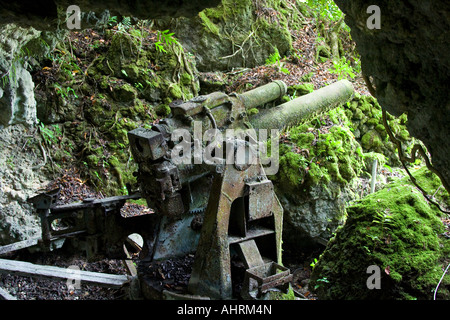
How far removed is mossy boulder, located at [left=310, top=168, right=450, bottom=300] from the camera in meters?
2.77

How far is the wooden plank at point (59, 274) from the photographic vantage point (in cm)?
406

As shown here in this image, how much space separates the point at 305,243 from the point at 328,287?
2.95m

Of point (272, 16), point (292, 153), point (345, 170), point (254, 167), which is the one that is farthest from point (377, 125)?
point (254, 167)

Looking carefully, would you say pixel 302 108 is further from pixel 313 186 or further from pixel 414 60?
pixel 414 60

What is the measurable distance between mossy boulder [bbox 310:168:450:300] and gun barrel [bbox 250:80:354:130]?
1995 millimetres

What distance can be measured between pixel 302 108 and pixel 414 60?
3777mm

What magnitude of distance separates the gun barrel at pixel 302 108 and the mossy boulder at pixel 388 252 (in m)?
1.99

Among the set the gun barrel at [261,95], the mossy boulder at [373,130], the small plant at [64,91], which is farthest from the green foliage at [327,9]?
the small plant at [64,91]

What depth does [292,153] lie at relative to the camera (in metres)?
5.94

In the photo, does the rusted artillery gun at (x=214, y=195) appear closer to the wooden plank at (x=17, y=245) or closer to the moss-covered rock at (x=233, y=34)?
the wooden plank at (x=17, y=245)

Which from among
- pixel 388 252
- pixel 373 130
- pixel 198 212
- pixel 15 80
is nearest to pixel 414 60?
pixel 388 252

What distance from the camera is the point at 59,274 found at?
410 cm

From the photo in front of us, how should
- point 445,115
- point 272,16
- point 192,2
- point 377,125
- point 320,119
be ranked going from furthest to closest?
point 272,16, point 377,125, point 320,119, point 192,2, point 445,115

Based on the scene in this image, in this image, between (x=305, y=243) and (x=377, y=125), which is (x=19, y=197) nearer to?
(x=305, y=243)
